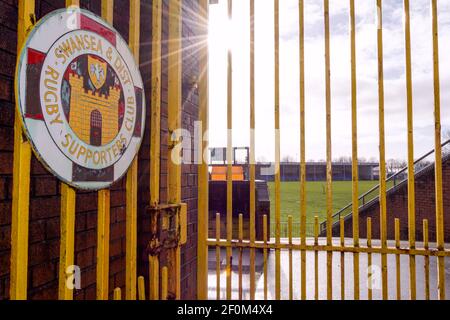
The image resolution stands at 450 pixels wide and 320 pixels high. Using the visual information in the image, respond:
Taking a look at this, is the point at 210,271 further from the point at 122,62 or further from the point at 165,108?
the point at 122,62

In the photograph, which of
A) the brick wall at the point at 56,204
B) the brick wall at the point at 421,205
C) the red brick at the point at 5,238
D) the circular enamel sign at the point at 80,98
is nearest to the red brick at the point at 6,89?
the brick wall at the point at 56,204

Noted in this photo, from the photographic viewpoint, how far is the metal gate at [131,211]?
1.23m

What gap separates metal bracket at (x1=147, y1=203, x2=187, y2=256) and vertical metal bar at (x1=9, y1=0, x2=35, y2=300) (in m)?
0.78

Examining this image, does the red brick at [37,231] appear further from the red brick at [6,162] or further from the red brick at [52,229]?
the red brick at [6,162]

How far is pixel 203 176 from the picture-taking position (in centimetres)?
332

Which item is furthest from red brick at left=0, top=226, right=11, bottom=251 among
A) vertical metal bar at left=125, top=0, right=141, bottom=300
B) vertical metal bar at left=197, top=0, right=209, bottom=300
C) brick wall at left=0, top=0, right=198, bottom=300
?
vertical metal bar at left=197, top=0, right=209, bottom=300

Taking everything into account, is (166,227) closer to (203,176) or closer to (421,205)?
(203,176)

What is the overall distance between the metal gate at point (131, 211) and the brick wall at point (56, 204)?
0.50 feet

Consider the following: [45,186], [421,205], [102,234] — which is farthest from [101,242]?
[421,205]

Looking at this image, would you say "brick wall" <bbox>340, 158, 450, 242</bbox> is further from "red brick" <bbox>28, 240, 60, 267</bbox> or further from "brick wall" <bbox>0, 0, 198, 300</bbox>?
"red brick" <bbox>28, 240, 60, 267</bbox>

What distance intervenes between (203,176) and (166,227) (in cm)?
128

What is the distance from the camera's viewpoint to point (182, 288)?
291 cm
